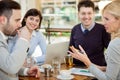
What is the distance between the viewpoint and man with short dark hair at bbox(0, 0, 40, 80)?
156cm

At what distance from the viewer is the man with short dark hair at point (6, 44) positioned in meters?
1.56

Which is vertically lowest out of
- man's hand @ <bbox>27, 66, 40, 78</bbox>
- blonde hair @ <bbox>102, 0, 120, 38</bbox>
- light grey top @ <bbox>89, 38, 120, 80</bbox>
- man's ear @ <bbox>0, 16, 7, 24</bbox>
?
man's hand @ <bbox>27, 66, 40, 78</bbox>

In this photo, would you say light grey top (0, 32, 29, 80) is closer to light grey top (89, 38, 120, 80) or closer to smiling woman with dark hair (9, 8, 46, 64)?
light grey top (89, 38, 120, 80)

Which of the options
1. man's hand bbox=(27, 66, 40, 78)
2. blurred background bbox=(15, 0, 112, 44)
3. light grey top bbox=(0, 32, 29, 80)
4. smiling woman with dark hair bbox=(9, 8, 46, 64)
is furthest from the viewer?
blurred background bbox=(15, 0, 112, 44)

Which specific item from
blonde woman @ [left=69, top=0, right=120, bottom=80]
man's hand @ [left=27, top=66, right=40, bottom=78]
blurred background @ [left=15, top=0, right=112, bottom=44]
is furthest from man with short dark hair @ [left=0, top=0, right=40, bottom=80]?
blurred background @ [left=15, top=0, right=112, bottom=44]

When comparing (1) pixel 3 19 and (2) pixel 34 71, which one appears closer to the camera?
(1) pixel 3 19

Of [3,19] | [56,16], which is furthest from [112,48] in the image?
[56,16]

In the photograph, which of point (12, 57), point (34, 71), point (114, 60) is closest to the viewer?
point (12, 57)

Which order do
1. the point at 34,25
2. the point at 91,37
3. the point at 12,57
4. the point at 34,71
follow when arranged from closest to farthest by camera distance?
the point at 12,57
the point at 34,71
the point at 91,37
the point at 34,25

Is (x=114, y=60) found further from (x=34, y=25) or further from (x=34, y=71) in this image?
(x=34, y=25)

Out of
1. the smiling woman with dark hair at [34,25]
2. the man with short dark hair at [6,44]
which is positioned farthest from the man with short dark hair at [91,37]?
the man with short dark hair at [6,44]

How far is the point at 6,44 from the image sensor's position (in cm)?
167

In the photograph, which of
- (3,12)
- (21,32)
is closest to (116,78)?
(21,32)

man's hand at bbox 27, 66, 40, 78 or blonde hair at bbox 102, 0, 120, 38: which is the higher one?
blonde hair at bbox 102, 0, 120, 38
